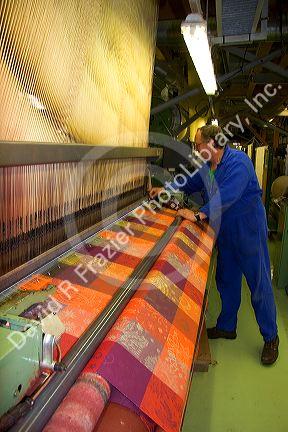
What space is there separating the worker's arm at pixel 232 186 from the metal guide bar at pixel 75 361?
39.4 inches

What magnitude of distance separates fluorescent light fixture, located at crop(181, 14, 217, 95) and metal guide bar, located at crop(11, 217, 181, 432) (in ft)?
4.01

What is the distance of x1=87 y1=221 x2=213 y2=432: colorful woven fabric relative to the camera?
2.91 feet

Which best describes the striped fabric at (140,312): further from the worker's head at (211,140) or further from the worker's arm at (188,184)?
the worker's arm at (188,184)

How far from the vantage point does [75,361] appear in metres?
0.91

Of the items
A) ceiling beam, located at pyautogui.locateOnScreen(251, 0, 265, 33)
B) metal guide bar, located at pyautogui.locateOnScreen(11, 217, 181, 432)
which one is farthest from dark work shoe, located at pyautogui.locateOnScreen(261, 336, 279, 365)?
ceiling beam, located at pyautogui.locateOnScreen(251, 0, 265, 33)

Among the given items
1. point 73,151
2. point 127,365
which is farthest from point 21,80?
point 127,365

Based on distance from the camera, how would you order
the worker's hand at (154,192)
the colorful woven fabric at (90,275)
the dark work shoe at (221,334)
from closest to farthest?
the colorful woven fabric at (90,275) < the dark work shoe at (221,334) < the worker's hand at (154,192)

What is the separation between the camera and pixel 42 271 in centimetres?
129

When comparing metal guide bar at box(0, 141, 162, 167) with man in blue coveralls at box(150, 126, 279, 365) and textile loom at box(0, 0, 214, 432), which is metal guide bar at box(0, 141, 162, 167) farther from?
man in blue coveralls at box(150, 126, 279, 365)

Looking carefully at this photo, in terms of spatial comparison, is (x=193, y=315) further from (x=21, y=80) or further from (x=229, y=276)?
(x=229, y=276)

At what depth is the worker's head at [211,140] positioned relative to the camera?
2334 millimetres

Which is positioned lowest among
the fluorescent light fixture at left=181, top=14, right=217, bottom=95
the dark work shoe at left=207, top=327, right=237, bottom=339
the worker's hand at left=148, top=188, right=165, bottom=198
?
the dark work shoe at left=207, top=327, right=237, bottom=339

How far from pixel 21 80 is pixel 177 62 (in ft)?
11.4

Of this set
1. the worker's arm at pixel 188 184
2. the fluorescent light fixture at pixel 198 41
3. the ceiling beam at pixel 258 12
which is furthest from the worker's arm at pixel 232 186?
the ceiling beam at pixel 258 12
